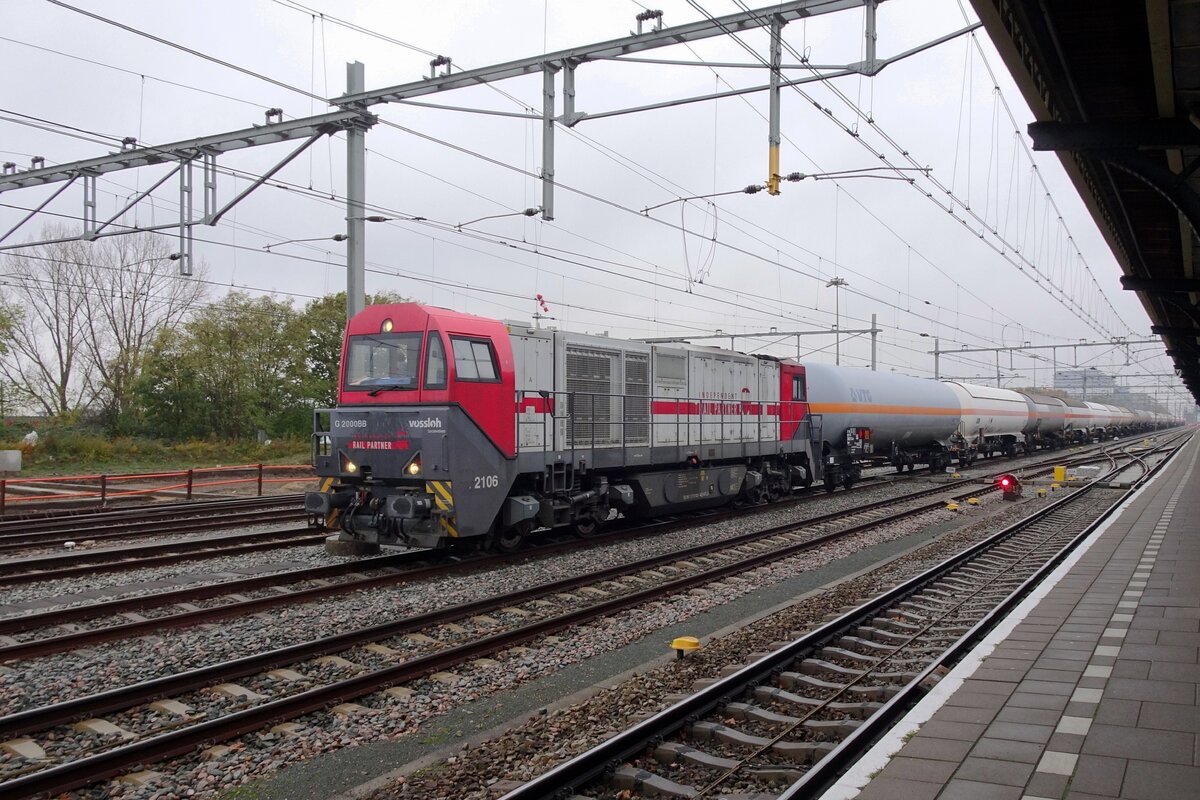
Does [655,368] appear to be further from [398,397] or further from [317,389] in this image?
[317,389]

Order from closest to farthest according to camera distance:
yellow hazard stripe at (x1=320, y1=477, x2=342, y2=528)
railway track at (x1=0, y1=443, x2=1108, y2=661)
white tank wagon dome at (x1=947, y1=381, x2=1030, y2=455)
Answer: railway track at (x1=0, y1=443, x2=1108, y2=661)
yellow hazard stripe at (x1=320, y1=477, x2=342, y2=528)
white tank wagon dome at (x1=947, y1=381, x2=1030, y2=455)

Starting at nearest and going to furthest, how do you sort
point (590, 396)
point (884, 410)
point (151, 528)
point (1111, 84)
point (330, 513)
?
1. point (1111, 84)
2. point (330, 513)
3. point (590, 396)
4. point (151, 528)
5. point (884, 410)

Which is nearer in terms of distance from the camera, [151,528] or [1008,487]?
[151,528]

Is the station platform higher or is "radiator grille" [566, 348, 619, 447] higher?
"radiator grille" [566, 348, 619, 447]

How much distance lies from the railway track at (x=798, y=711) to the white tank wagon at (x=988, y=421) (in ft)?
78.2

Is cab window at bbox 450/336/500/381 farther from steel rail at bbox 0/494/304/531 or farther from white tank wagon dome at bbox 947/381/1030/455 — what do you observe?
white tank wagon dome at bbox 947/381/1030/455

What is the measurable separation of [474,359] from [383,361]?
132 centimetres

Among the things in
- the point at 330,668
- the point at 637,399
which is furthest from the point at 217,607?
the point at 637,399

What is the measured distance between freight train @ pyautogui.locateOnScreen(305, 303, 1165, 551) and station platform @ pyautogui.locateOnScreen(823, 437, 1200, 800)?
6.66 meters

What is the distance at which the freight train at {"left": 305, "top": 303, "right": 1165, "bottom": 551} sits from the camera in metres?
10.9

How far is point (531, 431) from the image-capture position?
1240cm

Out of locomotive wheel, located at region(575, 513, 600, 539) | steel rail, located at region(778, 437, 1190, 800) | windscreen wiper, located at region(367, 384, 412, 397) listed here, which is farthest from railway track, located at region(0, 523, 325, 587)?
steel rail, located at region(778, 437, 1190, 800)

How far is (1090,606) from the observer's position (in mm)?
7992

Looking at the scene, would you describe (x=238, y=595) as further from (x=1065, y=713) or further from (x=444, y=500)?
(x=1065, y=713)
